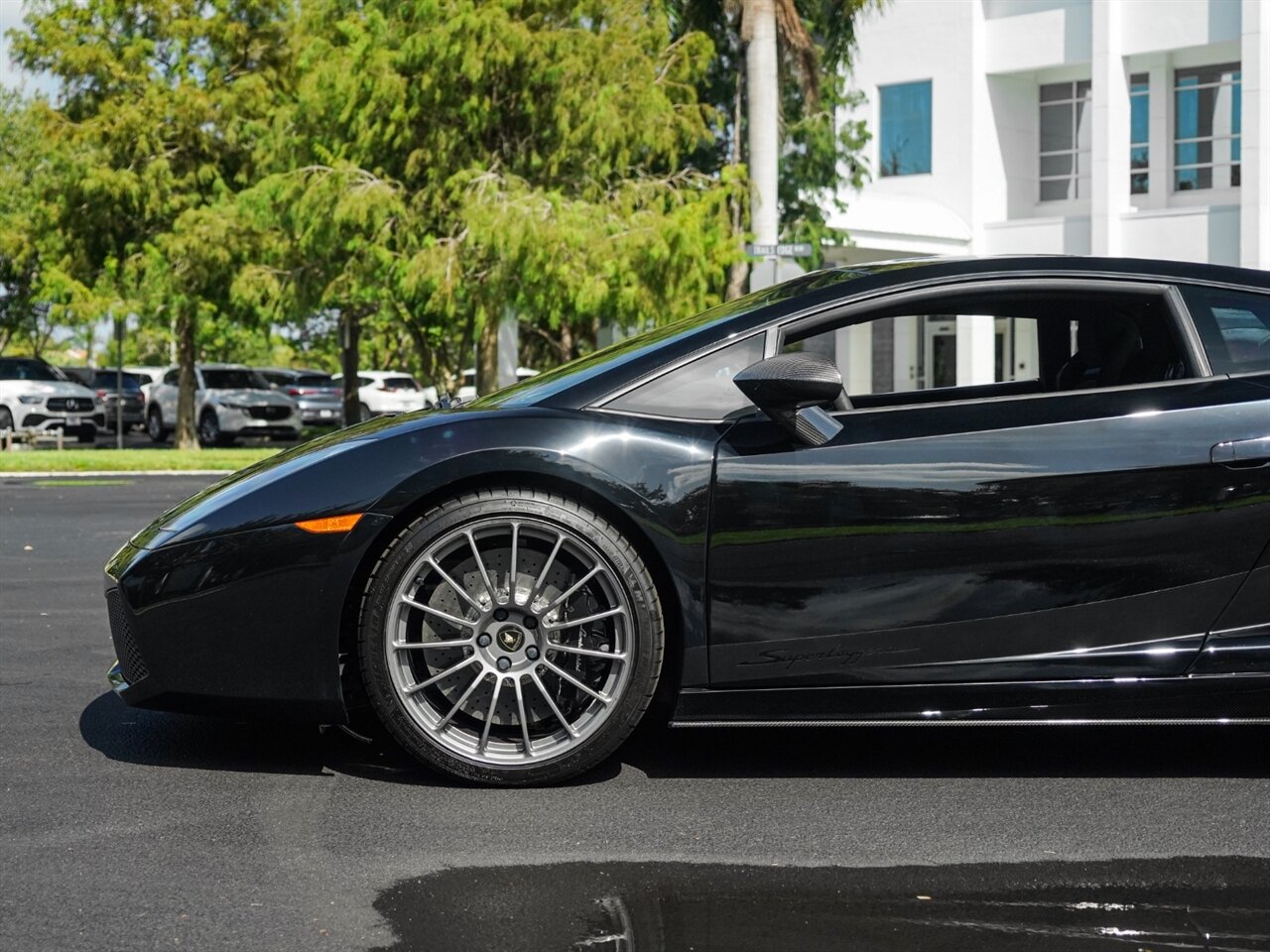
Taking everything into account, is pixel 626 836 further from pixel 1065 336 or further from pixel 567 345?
pixel 567 345

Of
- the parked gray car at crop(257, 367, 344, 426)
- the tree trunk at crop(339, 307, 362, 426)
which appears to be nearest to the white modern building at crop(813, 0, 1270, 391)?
the tree trunk at crop(339, 307, 362, 426)

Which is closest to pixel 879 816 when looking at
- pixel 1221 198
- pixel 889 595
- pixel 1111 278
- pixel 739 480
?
pixel 889 595

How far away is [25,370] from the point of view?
33812 mm

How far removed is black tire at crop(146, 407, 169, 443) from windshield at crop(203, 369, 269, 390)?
3.75 metres

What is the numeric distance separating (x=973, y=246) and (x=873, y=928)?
30.8 metres

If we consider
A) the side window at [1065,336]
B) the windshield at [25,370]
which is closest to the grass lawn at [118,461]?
the windshield at [25,370]

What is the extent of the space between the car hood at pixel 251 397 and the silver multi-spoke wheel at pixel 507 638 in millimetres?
29641

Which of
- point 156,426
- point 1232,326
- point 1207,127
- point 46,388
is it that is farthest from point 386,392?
point 1232,326

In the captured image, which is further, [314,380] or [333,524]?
[314,380]

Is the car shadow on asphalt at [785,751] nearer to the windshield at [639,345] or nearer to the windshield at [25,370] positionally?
the windshield at [639,345]

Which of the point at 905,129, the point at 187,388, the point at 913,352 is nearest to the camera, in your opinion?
the point at 187,388

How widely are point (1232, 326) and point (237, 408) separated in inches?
1182

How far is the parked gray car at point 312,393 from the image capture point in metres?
37.9

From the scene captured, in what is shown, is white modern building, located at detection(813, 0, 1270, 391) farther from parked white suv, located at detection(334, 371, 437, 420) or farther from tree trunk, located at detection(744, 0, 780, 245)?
parked white suv, located at detection(334, 371, 437, 420)
